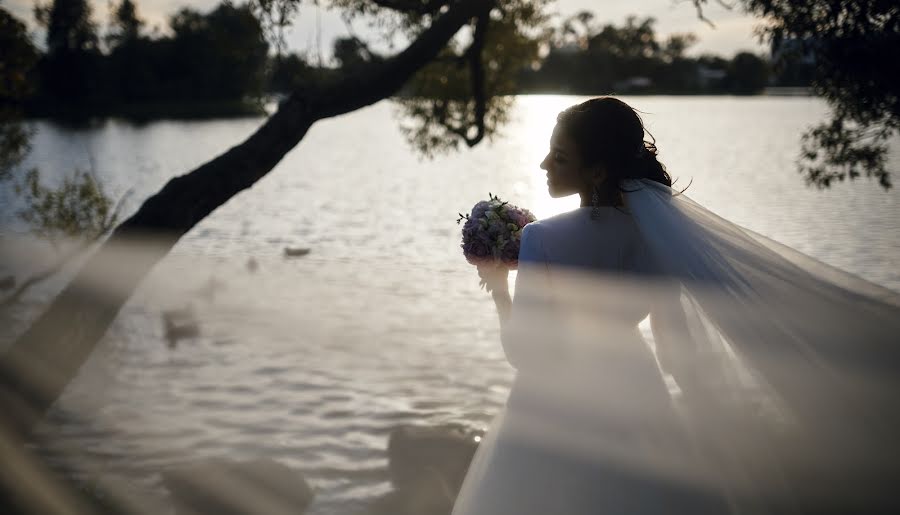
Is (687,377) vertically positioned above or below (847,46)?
below

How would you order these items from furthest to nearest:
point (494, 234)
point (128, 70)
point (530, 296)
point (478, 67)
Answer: point (128, 70) < point (478, 67) < point (494, 234) < point (530, 296)

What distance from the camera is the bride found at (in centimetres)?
330

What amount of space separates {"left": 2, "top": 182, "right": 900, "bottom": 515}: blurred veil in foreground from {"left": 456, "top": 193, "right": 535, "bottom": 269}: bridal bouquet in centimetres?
66

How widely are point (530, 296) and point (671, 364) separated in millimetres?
835

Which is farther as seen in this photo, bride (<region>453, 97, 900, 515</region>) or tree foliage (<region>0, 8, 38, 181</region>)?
tree foliage (<region>0, 8, 38, 181</region>)

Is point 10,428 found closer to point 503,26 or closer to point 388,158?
point 503,26

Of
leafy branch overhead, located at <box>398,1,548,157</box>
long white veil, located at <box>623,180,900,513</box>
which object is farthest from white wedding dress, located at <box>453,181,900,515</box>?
leafy branch overhead, located at <box>398,1,548,157</box>

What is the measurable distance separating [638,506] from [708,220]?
4.36ft

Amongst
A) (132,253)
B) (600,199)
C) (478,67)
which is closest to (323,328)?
(478,67)

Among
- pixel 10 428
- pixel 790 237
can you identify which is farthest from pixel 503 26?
pixel 790 237

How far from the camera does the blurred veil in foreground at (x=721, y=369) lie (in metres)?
3.30

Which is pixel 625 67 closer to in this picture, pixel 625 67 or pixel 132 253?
pixel 625 67

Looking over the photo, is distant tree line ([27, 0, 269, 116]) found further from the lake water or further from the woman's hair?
the woman's hair

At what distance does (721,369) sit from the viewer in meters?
3.48
